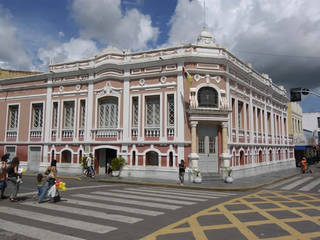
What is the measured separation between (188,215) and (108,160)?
13461 millimetres

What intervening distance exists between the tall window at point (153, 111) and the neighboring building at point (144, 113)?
0.07m

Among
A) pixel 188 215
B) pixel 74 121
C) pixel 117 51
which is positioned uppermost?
pixel 117 51

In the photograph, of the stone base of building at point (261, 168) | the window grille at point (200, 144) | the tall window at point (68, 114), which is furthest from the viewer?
the tall window at point (68, 114)

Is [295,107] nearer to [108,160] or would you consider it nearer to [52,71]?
[108,160]

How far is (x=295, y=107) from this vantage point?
128 ft

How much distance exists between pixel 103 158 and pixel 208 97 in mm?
9303

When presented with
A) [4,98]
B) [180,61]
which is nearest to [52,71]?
[4,98]

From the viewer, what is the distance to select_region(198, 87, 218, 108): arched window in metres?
17.5

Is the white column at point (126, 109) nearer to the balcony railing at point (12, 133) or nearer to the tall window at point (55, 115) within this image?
the tall window at point (55, 115)

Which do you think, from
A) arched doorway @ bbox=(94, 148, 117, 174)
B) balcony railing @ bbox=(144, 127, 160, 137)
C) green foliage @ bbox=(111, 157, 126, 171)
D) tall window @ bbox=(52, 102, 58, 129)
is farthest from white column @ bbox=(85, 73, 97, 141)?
balcony railing @ bbox=(144, 127, 160, 137)

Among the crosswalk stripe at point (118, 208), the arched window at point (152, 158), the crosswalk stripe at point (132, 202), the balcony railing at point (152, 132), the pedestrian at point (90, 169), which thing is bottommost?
the crosswalk stripe at point (132, 202)

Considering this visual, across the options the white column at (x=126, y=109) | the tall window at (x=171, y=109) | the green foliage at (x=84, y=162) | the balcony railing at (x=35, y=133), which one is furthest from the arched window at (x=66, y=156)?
the tall window at (x=171, y=109)

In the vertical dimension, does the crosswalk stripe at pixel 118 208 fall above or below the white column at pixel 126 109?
below

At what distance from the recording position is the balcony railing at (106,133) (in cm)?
1884
